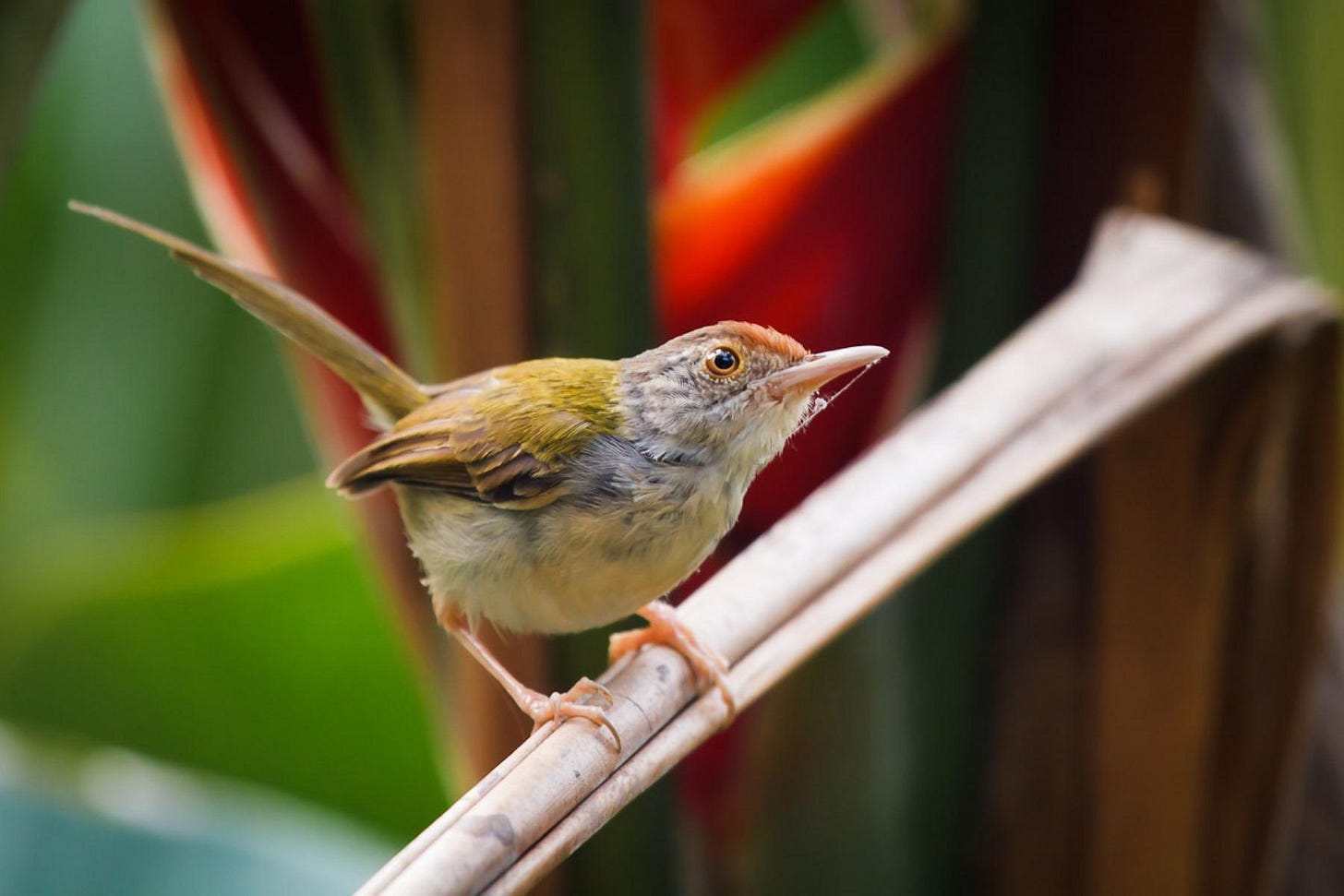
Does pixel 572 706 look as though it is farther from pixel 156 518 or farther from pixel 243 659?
pixel 156 518

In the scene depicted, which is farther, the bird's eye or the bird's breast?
the bird's breast

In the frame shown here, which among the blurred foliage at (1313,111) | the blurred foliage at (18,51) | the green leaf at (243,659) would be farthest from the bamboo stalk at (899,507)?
the blurred foliage at (1313,111)

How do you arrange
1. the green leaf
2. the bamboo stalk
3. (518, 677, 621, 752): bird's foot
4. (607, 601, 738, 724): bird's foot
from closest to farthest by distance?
1. the bamboo stalk
2. (518, 677, 621, 752): bird's foot
3. (607, 601, 738, 724): bird's foot
4. the green leaf

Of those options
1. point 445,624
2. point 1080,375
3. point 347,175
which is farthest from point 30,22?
point 1080,375

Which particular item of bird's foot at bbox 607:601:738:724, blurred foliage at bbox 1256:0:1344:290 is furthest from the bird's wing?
blurred foliage at bbox 1256:0:1344:290

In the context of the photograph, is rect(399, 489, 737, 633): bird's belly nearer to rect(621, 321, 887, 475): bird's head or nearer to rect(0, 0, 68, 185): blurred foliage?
rect(621, 321, 887, 475): bird's head

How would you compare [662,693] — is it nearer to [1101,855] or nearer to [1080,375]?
[1080,375]

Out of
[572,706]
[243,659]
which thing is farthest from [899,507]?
[243,659]

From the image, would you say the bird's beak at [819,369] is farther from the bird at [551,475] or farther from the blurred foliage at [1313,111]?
the blurred foliage at [1313,111]
